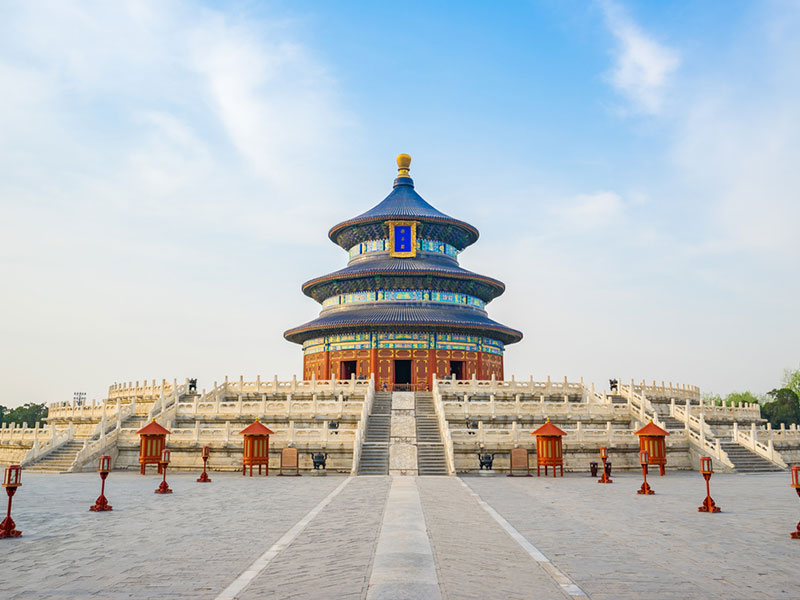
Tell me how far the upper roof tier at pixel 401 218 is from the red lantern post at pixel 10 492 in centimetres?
4180

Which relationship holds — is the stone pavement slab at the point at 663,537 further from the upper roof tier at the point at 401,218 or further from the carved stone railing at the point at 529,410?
the upper roof tier at the point at 401,218

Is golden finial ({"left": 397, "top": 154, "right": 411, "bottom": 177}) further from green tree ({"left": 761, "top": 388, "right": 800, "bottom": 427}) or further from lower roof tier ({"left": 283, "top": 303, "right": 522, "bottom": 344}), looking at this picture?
green tree ({"left": 761, "top": 388, "right": 800, "bottom": 427})

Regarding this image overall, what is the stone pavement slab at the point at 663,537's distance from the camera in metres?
8.34

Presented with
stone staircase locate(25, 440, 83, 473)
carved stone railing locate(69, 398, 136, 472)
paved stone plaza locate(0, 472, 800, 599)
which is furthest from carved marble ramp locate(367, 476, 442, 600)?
stone staircase locate(25, 440, 83, 473)

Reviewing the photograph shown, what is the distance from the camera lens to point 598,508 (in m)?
16.1

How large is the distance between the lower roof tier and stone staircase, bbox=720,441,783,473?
66.3 feet

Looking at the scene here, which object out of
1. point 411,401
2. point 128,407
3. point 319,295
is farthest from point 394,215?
point 128,407

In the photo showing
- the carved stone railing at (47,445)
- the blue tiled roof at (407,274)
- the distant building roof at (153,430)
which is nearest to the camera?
the distant building roof at (153,430)

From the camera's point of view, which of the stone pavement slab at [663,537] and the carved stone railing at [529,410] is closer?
the stone pavement slab at [663,537]

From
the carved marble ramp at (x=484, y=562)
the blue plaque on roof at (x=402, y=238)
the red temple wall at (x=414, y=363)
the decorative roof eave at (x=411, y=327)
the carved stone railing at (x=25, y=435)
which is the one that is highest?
the blue plaque on roof at (x=402, y=238)

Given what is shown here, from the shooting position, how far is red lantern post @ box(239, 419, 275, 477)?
1035 inches

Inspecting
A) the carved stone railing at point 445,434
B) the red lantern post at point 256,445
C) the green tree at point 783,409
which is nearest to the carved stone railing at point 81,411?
the red lantern post at point 256,445

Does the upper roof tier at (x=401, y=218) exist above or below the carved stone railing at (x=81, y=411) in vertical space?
above

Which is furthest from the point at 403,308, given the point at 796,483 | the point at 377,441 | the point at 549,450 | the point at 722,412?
the point at 796,483
